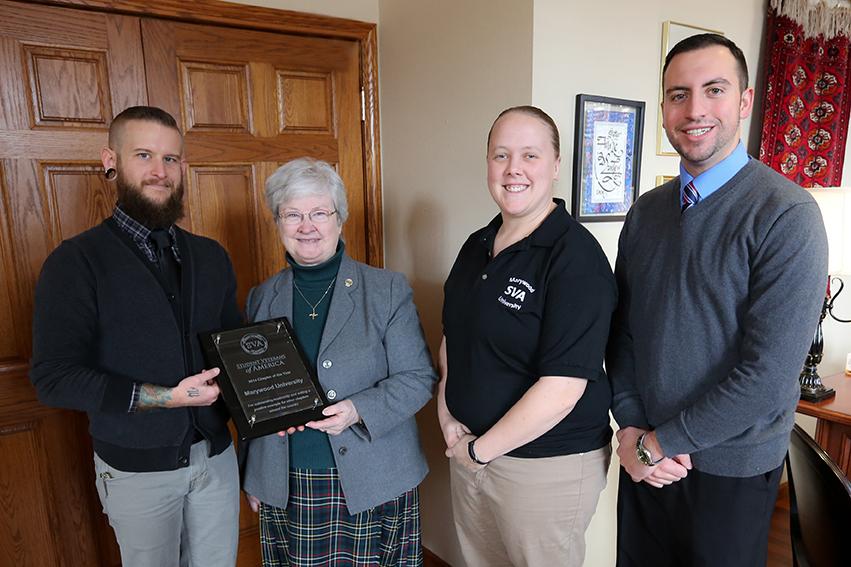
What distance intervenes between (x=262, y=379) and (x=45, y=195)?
98 cm

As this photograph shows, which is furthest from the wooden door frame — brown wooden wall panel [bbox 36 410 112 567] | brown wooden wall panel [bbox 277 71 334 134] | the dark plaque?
brown wooden wall panel [bbox 36 410 112 567]

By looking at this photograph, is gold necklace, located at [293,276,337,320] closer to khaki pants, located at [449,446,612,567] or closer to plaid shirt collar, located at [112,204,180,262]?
plaid shirt collar, located at [112,204,180,262]

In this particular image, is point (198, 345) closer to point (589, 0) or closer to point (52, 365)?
point (52, 365)

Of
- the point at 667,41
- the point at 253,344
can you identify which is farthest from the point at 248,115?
the point at 667,41

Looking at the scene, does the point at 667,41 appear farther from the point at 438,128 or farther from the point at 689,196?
the point at 689,196

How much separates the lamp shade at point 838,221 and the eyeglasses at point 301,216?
163 cm

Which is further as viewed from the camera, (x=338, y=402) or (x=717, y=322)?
(x=338, y=402)

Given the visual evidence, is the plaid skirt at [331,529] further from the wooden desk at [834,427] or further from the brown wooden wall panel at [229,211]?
the wooden desk at [834,427]

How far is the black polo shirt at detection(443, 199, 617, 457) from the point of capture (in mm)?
1192

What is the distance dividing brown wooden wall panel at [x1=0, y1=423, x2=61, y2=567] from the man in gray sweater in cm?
175

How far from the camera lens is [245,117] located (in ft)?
6.52

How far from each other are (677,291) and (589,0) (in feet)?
3.35

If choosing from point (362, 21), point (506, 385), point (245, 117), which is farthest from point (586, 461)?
point (362, 21)

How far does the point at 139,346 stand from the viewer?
132 centimetres
